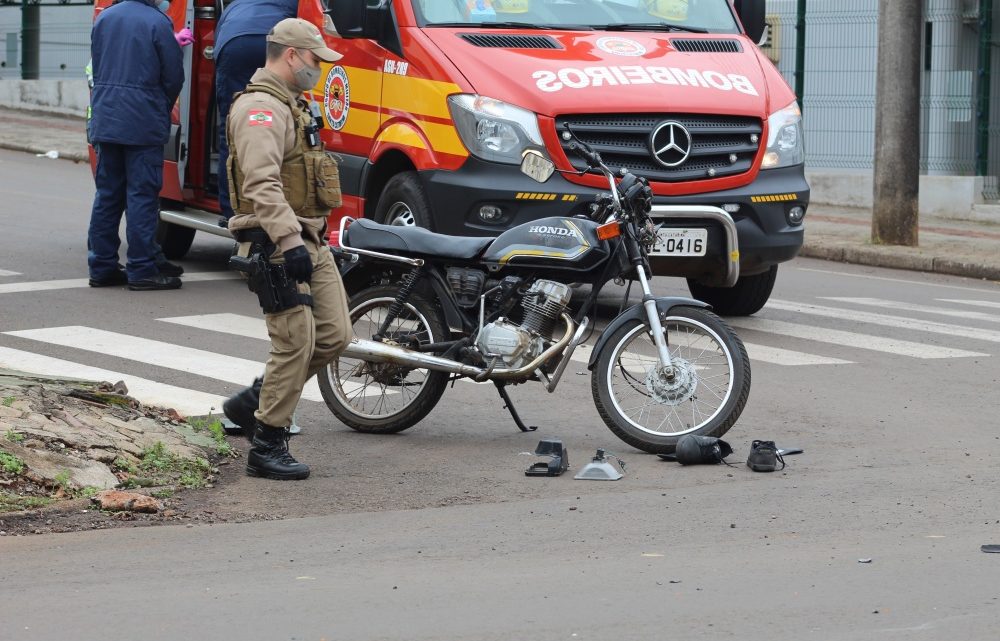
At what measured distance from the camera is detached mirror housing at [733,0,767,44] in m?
11.5

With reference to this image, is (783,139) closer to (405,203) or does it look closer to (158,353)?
(405,203)

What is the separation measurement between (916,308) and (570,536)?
7.15 metres

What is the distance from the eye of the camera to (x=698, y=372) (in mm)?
7324

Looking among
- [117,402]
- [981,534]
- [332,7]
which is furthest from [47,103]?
[981,534]

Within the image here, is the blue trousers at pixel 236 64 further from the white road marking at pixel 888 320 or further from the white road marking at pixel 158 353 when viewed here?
the white road marking at pixel 888 320

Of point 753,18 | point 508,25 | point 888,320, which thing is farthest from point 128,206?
point 888,320

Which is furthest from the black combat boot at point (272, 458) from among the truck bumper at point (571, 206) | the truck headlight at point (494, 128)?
the truck headlight at point (494, 128)

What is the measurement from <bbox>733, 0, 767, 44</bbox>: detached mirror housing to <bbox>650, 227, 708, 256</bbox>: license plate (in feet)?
7.23

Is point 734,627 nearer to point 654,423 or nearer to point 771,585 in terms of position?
point 771,585

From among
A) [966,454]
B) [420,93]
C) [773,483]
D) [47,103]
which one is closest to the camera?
[773,483]

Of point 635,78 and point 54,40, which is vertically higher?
point 54,40

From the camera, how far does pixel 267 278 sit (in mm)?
6805

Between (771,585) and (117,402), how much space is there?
11.1 ft

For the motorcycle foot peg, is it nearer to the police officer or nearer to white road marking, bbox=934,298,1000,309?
the police officer
